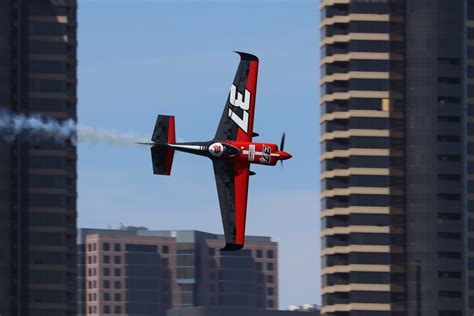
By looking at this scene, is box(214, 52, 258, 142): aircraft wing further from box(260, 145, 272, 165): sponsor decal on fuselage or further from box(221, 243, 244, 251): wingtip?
box(221, 243, 244, 251): wingtip

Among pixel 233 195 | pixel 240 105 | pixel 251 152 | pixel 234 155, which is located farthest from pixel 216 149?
pixel 240 105

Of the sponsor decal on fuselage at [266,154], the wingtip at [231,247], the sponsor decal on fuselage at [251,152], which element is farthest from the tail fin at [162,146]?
the wingtip at [231,247]

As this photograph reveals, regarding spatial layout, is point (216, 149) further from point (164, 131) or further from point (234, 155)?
point (164, 131)

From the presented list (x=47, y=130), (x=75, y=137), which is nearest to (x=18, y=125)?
(x=47, y=130)

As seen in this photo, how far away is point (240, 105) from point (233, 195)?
6.22 metres

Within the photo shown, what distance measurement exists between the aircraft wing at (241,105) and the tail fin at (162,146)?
5.05 m

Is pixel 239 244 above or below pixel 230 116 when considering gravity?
below

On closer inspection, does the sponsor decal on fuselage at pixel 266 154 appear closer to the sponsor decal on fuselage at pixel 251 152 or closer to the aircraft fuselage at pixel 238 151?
the aircraft fuselage at pixel 238 151

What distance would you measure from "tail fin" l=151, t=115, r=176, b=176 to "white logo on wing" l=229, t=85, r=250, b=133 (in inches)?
257

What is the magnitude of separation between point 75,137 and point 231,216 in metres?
12.1

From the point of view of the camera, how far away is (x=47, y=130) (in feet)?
379

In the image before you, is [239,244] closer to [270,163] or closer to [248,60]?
[270,163]

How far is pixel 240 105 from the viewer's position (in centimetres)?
11131

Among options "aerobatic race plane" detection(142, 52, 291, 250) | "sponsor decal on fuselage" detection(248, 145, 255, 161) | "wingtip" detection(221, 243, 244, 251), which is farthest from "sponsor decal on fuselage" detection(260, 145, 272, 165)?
"wingtip" detection(221, 243, 244, 251)
